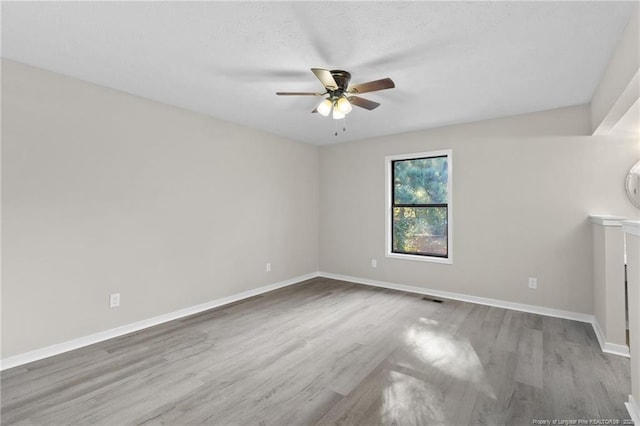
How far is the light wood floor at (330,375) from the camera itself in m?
1.90

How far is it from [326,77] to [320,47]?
0.21m

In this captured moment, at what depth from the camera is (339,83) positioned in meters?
2.65

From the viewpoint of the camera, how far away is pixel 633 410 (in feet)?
6.01

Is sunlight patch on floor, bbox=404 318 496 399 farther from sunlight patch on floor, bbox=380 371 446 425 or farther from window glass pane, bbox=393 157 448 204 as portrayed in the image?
window glass pane, bbox=393 157 448 204

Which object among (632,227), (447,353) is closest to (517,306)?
(447,353)

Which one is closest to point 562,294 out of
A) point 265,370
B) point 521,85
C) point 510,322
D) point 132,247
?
point 510,322

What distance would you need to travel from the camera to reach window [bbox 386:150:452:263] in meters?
4.52

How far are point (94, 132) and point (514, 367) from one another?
171 inches

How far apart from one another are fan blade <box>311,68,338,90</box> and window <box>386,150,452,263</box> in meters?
2.56

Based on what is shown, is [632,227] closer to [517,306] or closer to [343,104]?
[343,104]

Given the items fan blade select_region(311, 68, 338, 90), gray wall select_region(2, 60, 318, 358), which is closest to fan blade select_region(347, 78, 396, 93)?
fan blade select_region(311, 68, 338, 90)

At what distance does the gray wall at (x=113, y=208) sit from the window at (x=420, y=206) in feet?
7.01

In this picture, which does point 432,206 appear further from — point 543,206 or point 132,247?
point 132,247

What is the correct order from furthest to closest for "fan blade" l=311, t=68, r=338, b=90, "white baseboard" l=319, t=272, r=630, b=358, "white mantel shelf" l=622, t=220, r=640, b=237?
"white baseboard" l=319, t=272, r=630, b=358, "fan blade" l=311, t=68, r=338, b=90, "white mantel shelf" l=622, t=220, r=640, b=237
